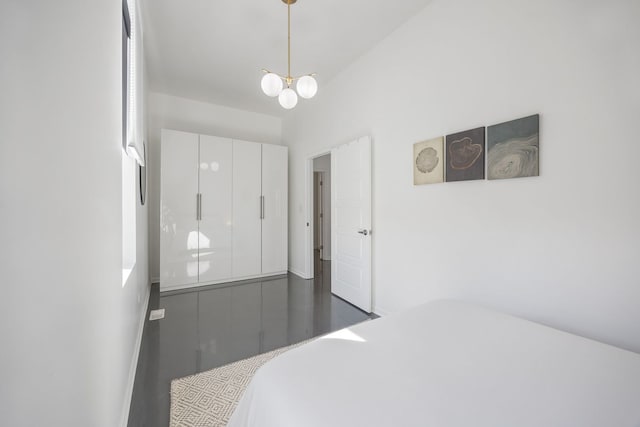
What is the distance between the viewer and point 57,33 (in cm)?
65

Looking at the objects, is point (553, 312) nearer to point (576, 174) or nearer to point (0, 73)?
point (576, 174)

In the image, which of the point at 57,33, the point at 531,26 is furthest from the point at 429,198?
the point at 57,33

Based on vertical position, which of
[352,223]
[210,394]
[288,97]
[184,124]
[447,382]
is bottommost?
[210,394]

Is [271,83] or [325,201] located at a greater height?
[271,83]

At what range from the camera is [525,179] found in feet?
5.72

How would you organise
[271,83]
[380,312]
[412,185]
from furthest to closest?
[380,312] → [412,185] → [271,83]

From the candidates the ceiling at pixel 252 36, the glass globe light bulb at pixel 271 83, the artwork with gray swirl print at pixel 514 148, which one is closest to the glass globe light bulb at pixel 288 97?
the glass globe light bulb at pixel 271 83

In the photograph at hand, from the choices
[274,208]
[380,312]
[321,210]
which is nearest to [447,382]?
[380,312]

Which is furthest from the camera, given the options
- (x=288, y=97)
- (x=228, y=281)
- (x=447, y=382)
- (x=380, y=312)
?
(x=228, y=281)

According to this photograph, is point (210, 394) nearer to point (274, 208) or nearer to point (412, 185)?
point (412, 185)

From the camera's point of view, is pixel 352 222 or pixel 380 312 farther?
pixel 352 222

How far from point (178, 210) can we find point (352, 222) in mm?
2644

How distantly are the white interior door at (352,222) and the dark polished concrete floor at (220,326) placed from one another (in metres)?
0.24

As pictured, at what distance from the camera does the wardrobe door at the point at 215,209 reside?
4.03 meters
